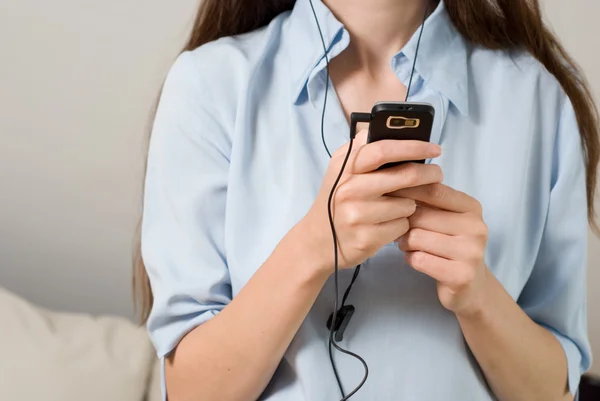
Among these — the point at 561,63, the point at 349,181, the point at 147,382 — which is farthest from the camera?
the point at 147,382

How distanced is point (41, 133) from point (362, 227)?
3.16 ft

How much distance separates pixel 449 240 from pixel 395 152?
122 mm

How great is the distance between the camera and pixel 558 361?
2.53ft

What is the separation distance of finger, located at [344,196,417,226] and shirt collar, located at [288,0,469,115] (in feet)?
0.69

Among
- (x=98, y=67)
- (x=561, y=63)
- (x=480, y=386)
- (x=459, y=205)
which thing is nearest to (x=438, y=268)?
(x=459, y=205)

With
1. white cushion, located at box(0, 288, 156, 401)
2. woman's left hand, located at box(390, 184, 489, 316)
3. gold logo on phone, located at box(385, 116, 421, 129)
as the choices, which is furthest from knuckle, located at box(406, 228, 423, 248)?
white cushion, located at box(0, 288, 156, 401)

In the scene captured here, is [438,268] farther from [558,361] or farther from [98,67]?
[98,67]

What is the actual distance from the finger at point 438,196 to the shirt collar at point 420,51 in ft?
0.58

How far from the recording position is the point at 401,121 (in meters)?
0.56

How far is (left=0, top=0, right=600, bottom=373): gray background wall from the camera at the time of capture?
1342 mm

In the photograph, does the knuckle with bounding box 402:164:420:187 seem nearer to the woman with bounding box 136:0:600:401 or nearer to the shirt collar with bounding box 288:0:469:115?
the woman with bounding box 136:0:600:401

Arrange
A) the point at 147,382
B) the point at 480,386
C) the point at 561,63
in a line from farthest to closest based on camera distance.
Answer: the point at 147,382 → the point at 561,63 → the point at 480,386

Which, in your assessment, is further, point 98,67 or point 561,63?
point 98,67

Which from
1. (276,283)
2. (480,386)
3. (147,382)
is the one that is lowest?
(147,382)
